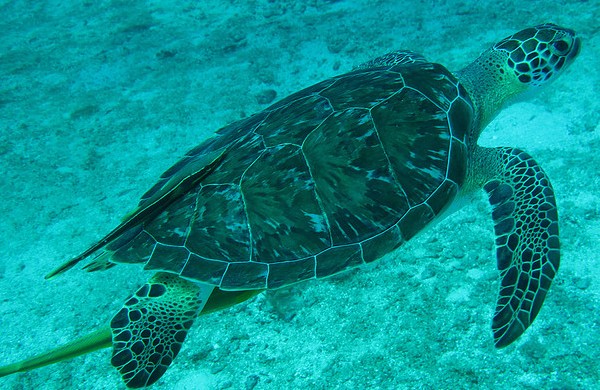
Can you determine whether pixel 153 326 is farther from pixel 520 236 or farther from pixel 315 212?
pixel 520 236

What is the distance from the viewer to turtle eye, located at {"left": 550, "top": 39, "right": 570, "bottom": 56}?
8.49 ft

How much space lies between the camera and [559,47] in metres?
2.60

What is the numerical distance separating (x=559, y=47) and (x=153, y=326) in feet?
10.3

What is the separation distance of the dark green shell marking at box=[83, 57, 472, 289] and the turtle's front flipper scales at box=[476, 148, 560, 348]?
0.34 metres

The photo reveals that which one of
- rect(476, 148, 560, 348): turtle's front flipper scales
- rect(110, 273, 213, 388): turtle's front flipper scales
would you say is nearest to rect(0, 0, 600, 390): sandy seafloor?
rect(476, 148, 560, 348): turtle's front flipper scales

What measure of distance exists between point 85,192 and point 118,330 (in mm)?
2279

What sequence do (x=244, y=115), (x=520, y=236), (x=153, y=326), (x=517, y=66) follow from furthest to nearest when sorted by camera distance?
(x=244, y=115)
(x=517, y=66)
(x=520, y=236)
(x=153, y=326)

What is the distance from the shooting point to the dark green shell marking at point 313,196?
1.92 m

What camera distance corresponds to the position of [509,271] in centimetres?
194

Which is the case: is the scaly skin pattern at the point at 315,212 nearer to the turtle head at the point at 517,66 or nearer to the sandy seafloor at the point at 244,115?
the sandy seafloor at the point at 244,115

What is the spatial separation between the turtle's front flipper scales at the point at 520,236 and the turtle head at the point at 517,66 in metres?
0.39

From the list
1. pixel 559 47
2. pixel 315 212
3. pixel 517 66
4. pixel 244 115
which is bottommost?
pixel 244 115

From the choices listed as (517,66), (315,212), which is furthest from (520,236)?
(517,66)

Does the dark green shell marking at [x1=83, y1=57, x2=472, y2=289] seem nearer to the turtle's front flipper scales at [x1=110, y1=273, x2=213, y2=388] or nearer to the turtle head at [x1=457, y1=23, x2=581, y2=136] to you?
the turtle's front flipper scales at [x1=110, y1=273, x2=213, y2=388]
